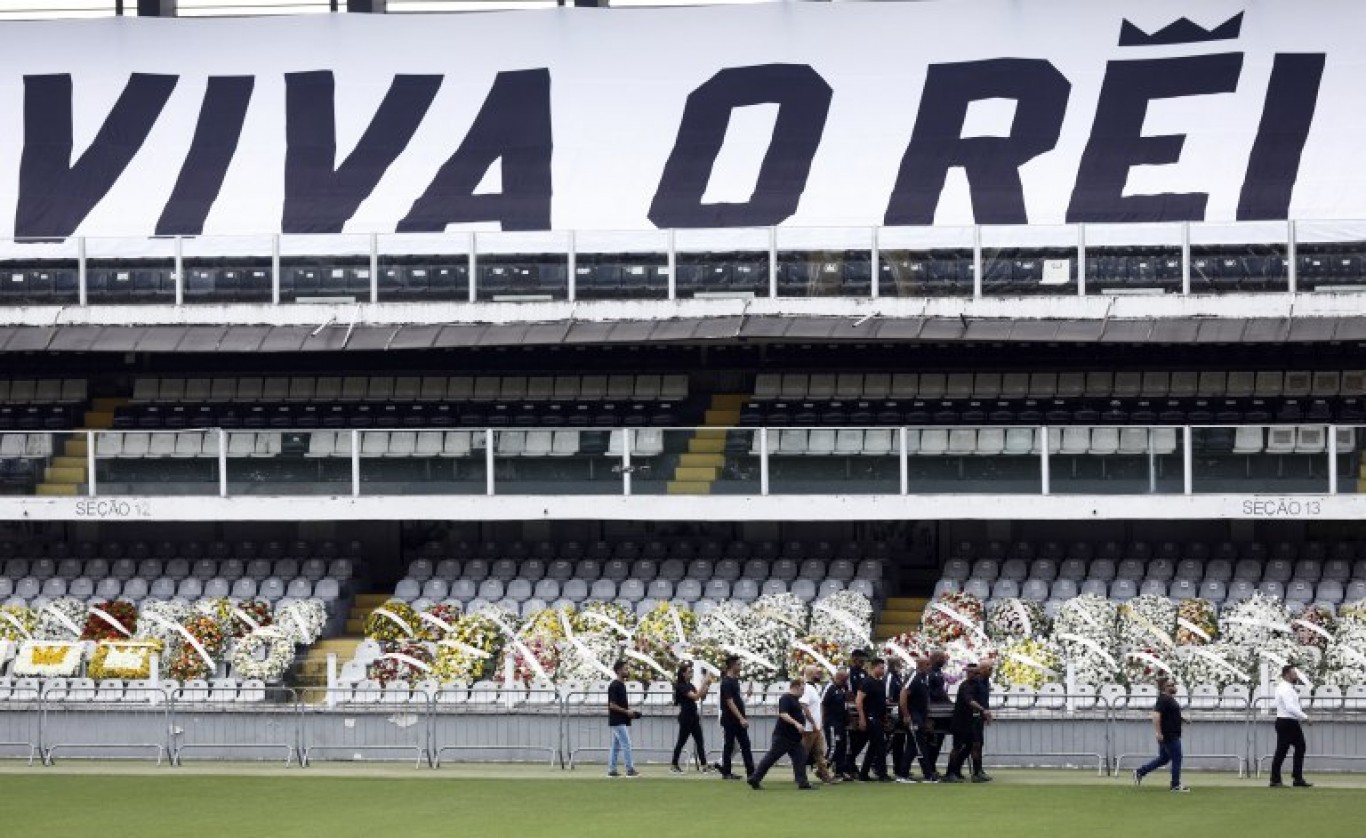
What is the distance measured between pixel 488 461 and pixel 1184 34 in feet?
45.7

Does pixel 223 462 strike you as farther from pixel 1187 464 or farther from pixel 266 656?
pixel 1187 464

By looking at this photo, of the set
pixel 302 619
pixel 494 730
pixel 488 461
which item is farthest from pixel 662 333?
pixel 494 730

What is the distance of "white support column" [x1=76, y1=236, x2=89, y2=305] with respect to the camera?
1538 inches

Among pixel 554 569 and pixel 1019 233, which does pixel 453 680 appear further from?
pixel 1019 233

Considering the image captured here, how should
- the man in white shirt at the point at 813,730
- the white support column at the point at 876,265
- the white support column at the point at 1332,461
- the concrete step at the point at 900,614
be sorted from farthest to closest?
the white support column at the point at 876,265
the concrete step at the point at 900,614
the white support column at the point at 1332,461
the man in white shirt at the point at 813,730

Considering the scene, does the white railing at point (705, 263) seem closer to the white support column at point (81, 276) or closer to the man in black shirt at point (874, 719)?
the white support column at point (81, 276)

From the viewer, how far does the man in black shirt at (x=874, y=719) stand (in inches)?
1041

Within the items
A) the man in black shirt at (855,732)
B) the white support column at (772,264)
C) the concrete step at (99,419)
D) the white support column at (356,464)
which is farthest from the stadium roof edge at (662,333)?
the man in black shirt at (855,732)

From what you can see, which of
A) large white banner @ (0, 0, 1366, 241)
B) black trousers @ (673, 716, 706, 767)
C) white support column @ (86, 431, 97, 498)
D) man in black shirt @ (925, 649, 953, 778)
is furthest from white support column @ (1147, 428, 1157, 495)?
white support column @ (86, 431, 97, 498)

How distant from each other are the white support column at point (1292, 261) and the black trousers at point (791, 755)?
13345 mm

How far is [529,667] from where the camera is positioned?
32.5 m

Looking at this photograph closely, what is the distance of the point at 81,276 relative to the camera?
1538 inches

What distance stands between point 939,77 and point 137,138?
13.6m

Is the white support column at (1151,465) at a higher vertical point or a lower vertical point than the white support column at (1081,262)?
lower
